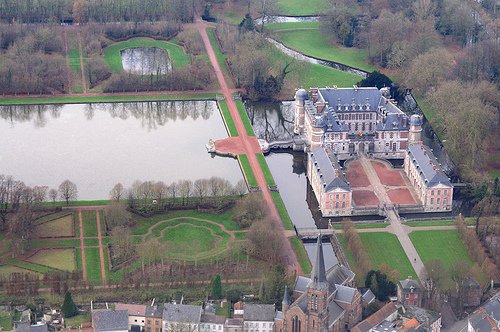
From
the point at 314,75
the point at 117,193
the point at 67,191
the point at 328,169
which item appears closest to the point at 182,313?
the point at 117,193

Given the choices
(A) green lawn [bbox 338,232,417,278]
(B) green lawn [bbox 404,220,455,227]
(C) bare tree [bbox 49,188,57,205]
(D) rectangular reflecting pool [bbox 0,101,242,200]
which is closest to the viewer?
(A) green lawn [bbox 338,232,417,278]

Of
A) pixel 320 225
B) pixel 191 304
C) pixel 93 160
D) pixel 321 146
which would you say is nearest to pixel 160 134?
pixel 93 160

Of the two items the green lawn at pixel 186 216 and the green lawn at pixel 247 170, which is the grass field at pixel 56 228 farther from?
the green lawn at pixel 247 170

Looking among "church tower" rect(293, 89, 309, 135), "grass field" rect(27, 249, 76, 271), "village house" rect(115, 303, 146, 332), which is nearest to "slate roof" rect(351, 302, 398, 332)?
"village house" rect(115, 303, 146, 332)

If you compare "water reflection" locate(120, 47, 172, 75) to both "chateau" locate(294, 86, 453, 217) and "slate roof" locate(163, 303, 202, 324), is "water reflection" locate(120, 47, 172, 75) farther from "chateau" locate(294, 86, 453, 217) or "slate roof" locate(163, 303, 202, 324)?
"slate roof" locate(163, 303, 202, 324)

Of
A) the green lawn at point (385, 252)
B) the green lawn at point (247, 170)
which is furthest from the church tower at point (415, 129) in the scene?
the green lawn at point (385, 252)

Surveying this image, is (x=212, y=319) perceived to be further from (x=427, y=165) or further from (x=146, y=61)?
(x=146, y=61)

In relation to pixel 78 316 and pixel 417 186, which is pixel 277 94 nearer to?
pixel 417 186
